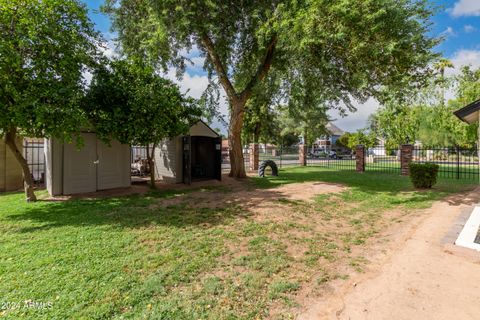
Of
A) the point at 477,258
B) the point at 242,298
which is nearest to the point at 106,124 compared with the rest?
the point at 242,298

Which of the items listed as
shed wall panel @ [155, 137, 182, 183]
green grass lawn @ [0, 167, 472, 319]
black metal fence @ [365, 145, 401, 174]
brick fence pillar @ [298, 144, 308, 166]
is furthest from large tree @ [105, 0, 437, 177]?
brick fence pillar @ [298, 144, 308, 166]

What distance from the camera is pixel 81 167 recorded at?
8.66m

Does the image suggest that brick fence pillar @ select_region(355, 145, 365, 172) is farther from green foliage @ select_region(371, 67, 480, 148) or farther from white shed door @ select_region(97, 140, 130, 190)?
white shed door @ select_region(97, 140, 130, 190)

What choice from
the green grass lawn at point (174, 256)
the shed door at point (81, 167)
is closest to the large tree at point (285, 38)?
the shed door at point (81, 167)

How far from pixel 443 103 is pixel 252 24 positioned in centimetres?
2244

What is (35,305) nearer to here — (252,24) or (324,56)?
(324,56)

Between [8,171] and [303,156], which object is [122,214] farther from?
[303,156]

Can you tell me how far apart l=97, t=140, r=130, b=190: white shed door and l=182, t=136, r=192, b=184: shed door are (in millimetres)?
2379

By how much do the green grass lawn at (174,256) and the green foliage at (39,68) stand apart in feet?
7.48

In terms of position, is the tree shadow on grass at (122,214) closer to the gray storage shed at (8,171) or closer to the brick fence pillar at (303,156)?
the gray storage shed at (8,171)

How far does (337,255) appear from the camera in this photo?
406 cm

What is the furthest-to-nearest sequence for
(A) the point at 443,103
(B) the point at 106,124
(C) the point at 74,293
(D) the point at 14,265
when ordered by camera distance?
(A) the point at 443,103 < (B) the point at 106,124 < (D) the point at 14,265 < (C) the point at 74,293

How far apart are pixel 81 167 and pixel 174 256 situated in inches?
260

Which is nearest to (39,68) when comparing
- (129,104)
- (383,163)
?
(129,104)
